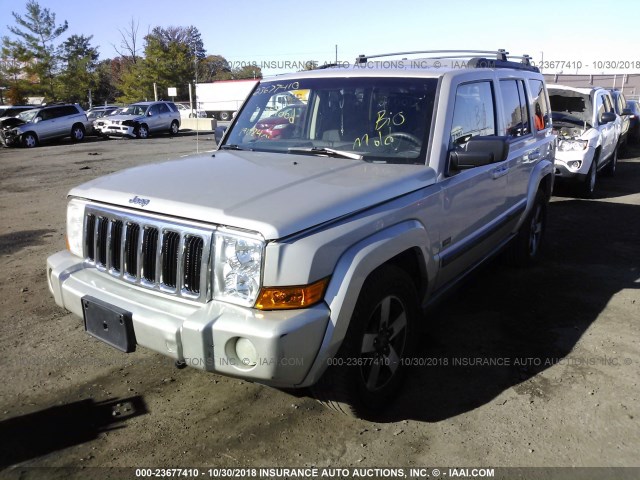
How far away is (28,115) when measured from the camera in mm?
21531

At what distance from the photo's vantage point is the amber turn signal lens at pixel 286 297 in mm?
2432


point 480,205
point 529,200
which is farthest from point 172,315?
point 529,200

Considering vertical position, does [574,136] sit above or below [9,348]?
above

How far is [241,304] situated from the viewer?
2488mm

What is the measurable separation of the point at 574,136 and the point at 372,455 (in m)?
8.39

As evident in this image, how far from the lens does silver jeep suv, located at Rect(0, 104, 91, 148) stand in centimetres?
2056

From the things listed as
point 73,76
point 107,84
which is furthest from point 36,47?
point 107,84

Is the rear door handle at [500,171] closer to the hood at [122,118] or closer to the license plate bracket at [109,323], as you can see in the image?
the license plate bracket at [109,323]

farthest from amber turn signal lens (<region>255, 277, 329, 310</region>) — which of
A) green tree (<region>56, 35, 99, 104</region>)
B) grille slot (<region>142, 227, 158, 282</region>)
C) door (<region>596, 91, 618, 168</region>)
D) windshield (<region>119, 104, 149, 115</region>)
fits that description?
green tree (<region>56, 35, 99, 104</region>)

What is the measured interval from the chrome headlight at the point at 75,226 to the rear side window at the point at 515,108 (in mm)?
3410

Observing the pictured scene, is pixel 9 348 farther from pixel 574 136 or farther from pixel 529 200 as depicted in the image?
pixel 574 136

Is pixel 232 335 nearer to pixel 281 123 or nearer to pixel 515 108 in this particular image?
pixel 281 123

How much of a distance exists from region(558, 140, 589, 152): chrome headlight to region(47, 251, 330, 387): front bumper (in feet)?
26.8

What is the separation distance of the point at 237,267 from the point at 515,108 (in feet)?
11.3
